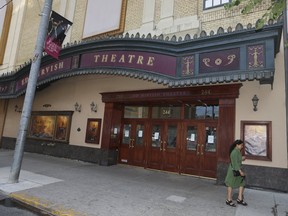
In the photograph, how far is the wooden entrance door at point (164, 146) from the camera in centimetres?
1084

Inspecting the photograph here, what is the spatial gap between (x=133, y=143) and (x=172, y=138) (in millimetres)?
2104

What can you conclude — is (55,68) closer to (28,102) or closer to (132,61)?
(28,102)

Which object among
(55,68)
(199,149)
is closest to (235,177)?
(199,149)

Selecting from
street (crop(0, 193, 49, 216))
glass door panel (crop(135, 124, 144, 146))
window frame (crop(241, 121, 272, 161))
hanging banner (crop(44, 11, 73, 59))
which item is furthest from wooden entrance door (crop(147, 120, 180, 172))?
street (crop(0, 193, 49, 216))

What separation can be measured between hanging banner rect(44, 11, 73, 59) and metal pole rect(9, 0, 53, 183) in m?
0.23

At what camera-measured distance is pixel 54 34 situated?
8695mm

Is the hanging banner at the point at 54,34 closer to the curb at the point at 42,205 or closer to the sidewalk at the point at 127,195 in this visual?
the sidewalk at the point at 127,195

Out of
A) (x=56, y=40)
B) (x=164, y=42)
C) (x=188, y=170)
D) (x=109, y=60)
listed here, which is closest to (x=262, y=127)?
(x=188, y=170)

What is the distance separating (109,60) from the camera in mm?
8875

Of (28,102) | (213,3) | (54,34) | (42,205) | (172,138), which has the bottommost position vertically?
(42,205)

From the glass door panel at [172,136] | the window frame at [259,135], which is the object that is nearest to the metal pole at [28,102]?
the glass door panel at [172,136]

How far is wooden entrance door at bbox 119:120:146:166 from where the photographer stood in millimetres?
11898

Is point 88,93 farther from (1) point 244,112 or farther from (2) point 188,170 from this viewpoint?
(1) point 244,112

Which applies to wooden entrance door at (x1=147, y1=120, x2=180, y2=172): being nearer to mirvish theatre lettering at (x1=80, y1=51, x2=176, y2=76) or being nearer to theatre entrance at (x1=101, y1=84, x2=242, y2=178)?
theatre entrance at (x1=101, y1=84, x2=242, y2=178)
